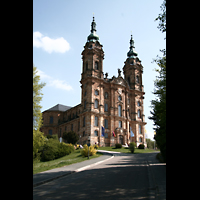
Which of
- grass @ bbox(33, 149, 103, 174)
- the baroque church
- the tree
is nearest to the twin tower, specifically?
the baroque church

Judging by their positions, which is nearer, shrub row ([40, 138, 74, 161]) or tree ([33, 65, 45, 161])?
tree ([33, 65, 45, 161])

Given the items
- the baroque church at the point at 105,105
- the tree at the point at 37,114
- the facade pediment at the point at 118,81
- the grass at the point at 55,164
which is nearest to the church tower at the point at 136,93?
the baroque church at the point at 105,105

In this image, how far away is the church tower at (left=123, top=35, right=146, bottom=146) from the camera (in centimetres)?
6334

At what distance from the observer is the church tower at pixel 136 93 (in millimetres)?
63344

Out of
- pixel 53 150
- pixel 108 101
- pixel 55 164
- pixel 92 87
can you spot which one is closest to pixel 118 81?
pixel 108 101

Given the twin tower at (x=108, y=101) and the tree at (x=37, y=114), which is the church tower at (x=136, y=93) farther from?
the tree at (x=37, y=114)

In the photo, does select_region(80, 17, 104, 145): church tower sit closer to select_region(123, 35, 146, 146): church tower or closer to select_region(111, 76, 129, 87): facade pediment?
select_region(111, 76, 129, 87): facade pediment

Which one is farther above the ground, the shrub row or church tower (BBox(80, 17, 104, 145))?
church tower (BBox(80, 17, 104, 145))

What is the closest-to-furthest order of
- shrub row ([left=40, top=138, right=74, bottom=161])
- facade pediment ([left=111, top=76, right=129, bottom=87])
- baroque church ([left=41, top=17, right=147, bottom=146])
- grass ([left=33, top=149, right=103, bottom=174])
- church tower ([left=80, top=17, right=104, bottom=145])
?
grass ([left=33, top=149, right=103, bottom=174]), shrub row ([left=40, top=138, right=74, bottom=161]), church tower ([left=80, top=17, right=104, bottom=145]), baroque church ([left=41, top=17, right=147, bottom=146]), facade pediment ([left=111, top=76, right=129, bottom=87])

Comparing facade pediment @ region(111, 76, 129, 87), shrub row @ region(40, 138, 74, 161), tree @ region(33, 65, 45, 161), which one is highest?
facade pediment @ region(111, 76, 129, 87)

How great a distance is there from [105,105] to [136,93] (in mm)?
13683
